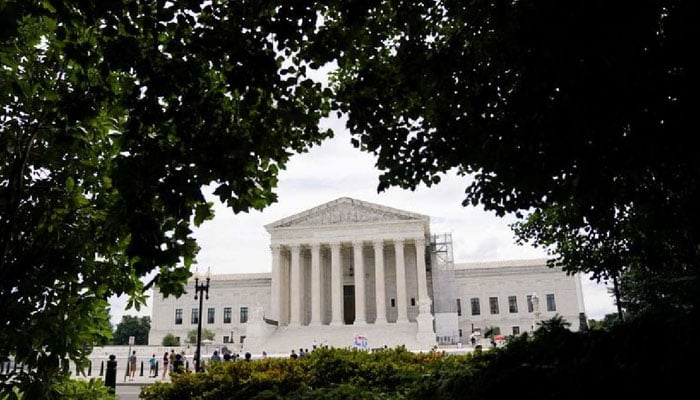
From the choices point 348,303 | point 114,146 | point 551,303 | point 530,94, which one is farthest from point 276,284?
point 114,146

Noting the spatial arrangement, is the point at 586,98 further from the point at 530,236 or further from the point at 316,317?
the point at 316,317

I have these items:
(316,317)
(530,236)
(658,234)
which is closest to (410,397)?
(658,234)

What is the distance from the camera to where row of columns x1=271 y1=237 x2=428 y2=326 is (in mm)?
55875

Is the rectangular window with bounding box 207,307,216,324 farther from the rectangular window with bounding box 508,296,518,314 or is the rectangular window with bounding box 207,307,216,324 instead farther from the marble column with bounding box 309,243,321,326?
the rectangular window with bounding box 508,296,518,314

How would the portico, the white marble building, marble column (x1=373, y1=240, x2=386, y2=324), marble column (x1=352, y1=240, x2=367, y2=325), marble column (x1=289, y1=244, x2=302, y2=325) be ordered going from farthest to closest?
marble column (x1=289, y1=244, x2=302, y2=325)
the portico
marble column (x1=352, y1=240, x2=367, y2=325)
marble column (x1=373, y1=240, x2=386, y2=324)
the white marble building

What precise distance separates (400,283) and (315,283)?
9165mm

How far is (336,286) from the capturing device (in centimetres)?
5716

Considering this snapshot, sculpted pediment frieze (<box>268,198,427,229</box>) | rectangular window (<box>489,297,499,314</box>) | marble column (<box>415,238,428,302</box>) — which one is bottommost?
rectangular window (<box>489,297,499,314</box>)

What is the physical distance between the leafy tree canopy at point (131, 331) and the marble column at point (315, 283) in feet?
139

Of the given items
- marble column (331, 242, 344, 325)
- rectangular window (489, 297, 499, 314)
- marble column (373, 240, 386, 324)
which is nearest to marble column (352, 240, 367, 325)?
marble column (373, 240, 386, 324)

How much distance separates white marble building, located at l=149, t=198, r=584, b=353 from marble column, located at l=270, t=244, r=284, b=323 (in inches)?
4.3

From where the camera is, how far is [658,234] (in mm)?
9750

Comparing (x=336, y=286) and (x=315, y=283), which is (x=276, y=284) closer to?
(x=315, y=283)

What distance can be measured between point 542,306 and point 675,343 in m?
67.2
